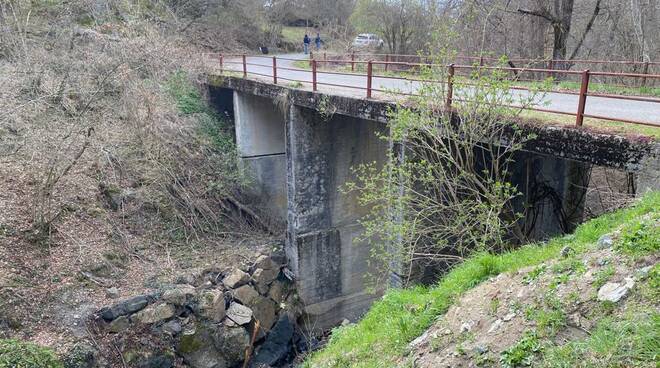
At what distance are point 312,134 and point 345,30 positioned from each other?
22943mm

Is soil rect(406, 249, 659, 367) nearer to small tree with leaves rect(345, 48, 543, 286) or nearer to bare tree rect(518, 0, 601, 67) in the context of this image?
small tree with leaves rect(345, 48, 543, 286)

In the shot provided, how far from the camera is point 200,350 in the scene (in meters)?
10.8

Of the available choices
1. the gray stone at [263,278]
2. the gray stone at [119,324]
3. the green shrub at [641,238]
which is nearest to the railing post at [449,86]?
the green shrub at [641,238]

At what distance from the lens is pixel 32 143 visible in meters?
11.6

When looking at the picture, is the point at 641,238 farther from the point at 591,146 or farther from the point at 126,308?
the point at 126,308

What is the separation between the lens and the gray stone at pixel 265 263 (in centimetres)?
1308

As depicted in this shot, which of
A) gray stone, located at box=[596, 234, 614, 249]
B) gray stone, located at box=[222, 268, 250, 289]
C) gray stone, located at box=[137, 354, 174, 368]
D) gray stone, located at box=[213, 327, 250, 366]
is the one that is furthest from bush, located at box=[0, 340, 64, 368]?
gray stone, located at box=[596, 234, 614, 249]

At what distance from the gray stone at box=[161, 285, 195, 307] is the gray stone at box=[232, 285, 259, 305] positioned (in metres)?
1.19

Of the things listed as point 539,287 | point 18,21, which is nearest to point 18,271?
point 18,21

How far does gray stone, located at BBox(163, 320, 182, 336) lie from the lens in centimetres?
1057

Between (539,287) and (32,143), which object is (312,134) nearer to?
(32,143)

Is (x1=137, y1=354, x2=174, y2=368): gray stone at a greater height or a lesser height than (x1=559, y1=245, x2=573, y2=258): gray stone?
lesser

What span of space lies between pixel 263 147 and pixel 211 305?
6.72 m

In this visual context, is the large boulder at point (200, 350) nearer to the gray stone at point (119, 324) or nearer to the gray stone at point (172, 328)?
the gray stone at point (172, 328)
